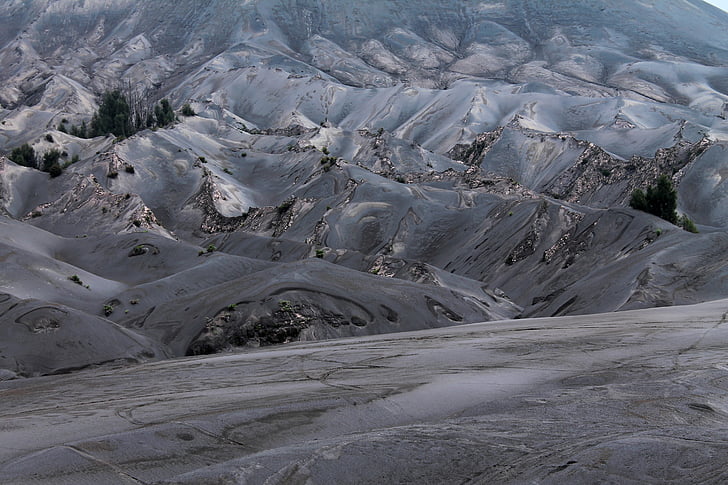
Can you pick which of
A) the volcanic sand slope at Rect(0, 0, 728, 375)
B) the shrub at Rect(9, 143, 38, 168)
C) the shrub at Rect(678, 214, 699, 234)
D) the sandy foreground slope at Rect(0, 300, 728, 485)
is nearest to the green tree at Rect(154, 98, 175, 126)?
the volcanic sand slope at Rect(0, 0, 728, 375)

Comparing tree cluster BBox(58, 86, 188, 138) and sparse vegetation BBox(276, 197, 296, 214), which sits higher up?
sparse vegetation BBox(276, 197, 296, 214)

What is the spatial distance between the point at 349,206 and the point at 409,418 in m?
42.0

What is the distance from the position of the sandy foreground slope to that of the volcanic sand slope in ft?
31.5

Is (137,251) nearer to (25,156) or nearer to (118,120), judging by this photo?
(25,156)

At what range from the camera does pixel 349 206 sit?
5141cm

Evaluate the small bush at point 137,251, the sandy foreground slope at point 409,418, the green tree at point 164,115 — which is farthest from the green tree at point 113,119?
the sandy foreground slope at point 409,418

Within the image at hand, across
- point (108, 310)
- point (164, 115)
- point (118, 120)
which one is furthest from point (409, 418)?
point (118, 120)

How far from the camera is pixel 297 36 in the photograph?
197125 millimetres

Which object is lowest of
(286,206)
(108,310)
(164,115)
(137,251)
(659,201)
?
(164,115)

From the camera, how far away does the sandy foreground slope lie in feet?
23.9

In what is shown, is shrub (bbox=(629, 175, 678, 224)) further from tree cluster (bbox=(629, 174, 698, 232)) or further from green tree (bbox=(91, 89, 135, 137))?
green tree (bbox=(91, 89, 135, 137))

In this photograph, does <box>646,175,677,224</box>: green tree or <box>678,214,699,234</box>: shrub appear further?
<box>646,175,677,224</box>: green tree

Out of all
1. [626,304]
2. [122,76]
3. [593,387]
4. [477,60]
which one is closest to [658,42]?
[477,60]

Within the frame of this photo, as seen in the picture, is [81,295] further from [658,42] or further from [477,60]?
[658,42]
